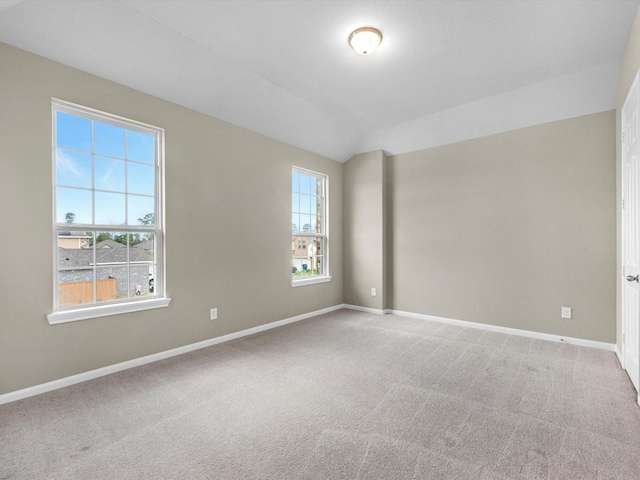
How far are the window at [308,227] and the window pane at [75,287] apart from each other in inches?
96.8

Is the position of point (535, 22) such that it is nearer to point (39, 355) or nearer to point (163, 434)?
point (163, 434)

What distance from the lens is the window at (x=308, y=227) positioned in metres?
4.82

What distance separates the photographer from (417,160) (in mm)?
4832

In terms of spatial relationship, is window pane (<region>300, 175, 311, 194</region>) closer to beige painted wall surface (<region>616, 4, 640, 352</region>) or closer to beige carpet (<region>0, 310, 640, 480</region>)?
beige carpet (<region>0, 310, 640, 480</region>)

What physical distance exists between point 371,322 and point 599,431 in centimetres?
281

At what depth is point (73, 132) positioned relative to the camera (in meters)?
2.72

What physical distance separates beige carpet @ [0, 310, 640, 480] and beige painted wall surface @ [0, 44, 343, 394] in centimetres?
34

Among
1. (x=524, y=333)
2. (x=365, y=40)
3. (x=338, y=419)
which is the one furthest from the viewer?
(x=524, y=333)

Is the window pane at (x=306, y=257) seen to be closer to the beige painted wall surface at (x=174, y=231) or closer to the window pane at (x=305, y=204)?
the beige painted wall surface at (x=174, y=231)

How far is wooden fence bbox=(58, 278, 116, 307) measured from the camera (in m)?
2.65

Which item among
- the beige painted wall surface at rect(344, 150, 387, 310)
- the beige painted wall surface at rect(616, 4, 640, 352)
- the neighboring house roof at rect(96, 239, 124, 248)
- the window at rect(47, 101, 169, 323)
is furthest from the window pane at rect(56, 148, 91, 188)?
the beige painted wall surface at rect(616, 4, 640, 352)

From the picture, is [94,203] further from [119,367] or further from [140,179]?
[119,367]

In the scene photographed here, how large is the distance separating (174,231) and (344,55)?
237cm

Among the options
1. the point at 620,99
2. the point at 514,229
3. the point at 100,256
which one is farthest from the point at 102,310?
the point at 620,99
